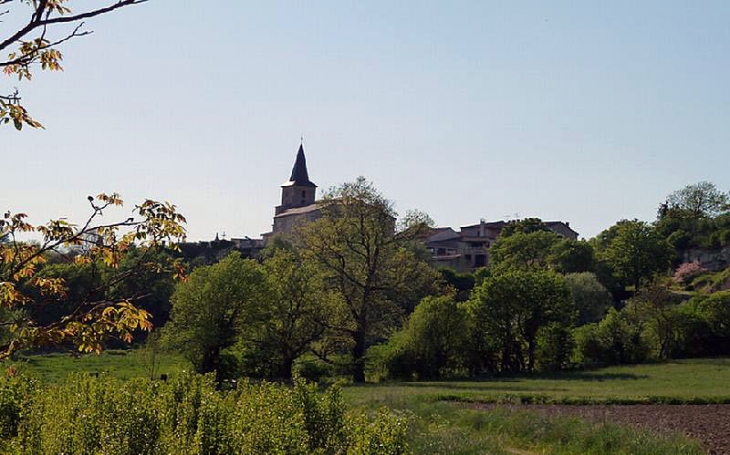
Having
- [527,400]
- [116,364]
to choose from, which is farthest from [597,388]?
[116,364]

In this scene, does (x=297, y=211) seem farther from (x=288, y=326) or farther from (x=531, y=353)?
(x=288, y=326)

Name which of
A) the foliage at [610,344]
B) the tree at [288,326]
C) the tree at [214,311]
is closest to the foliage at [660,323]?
the foliage at [610,344]

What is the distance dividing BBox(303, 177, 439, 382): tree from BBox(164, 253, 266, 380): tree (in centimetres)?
455

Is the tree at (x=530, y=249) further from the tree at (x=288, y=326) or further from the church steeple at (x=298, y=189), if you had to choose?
the church steeple at (x=298, y=189)

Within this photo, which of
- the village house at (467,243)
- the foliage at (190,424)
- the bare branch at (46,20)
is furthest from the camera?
the village house at (467,243)

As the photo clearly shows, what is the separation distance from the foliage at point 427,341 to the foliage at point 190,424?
32.8 metres

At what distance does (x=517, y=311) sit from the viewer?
4859cm

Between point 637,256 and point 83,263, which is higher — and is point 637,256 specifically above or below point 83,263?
above

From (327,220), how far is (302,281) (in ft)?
12.2

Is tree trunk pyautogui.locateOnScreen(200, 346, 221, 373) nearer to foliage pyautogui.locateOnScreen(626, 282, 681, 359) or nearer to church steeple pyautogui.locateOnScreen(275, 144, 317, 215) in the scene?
foliage pyautogui.locateOnScreen(626, 282, 681, 359)

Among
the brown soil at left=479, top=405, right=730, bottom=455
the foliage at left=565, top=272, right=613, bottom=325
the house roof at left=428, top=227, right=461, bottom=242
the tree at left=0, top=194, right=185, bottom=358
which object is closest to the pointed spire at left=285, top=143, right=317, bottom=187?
the house roof at left=428, top=227, right=461, bottom=242

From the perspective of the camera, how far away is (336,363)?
4553 cm

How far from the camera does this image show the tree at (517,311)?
48719 millimetres

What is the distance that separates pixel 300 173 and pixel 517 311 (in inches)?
4168
